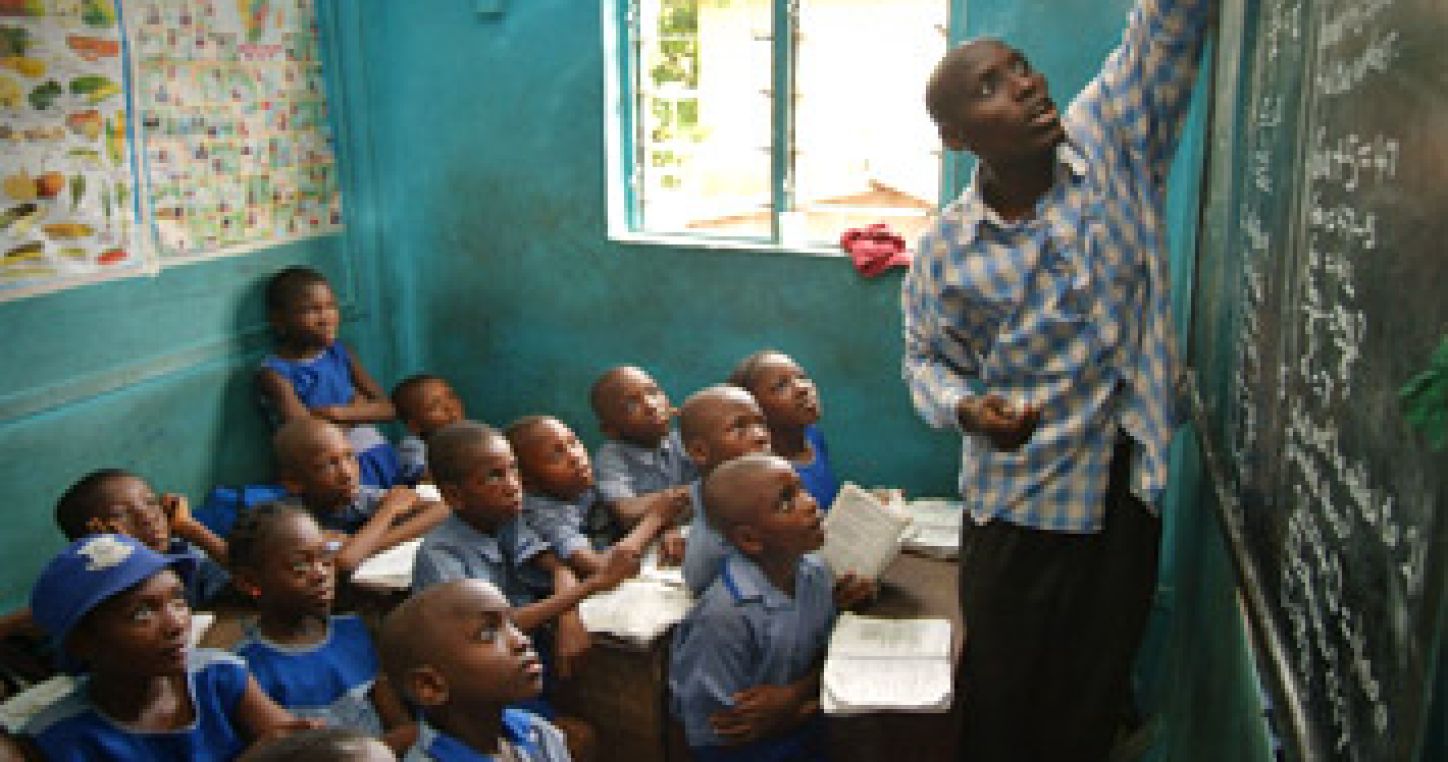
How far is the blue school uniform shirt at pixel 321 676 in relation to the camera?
2.48 meters

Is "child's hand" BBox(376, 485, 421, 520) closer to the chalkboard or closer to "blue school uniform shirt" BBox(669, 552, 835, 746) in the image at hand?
"blue school uniform shirt" BBox(669, 552, 835, 746)

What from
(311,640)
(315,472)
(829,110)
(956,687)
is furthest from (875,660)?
(829,110)

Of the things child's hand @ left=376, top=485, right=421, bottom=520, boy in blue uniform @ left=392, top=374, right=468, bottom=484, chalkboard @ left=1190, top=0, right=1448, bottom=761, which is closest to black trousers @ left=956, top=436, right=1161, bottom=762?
chalkboard @ left=1190, top=0, right=1448, bottom=761

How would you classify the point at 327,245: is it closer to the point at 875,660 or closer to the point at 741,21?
the point at 741,21

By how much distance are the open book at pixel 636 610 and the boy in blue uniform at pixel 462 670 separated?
664 millimetres

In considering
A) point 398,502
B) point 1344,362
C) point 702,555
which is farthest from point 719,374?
point 1344,362

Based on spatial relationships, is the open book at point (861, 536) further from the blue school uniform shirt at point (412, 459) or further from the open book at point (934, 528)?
the blue school uniform shirt at point (412, 459)

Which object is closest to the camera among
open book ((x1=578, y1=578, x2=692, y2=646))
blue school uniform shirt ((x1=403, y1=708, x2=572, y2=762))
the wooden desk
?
blue school uniform shirt ((x1=403, y1=708, x2=572, y2=762))

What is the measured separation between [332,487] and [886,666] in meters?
1.74

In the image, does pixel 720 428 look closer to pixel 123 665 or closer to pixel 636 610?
pixel 636 610

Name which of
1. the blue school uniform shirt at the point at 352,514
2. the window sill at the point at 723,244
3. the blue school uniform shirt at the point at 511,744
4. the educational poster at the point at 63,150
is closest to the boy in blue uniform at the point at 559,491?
the blue school uniform shirt at the point at 352,514

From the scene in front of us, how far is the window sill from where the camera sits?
3993mm

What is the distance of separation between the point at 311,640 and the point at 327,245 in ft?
7.29

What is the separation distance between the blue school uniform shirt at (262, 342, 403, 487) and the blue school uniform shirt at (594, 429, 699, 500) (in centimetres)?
89
